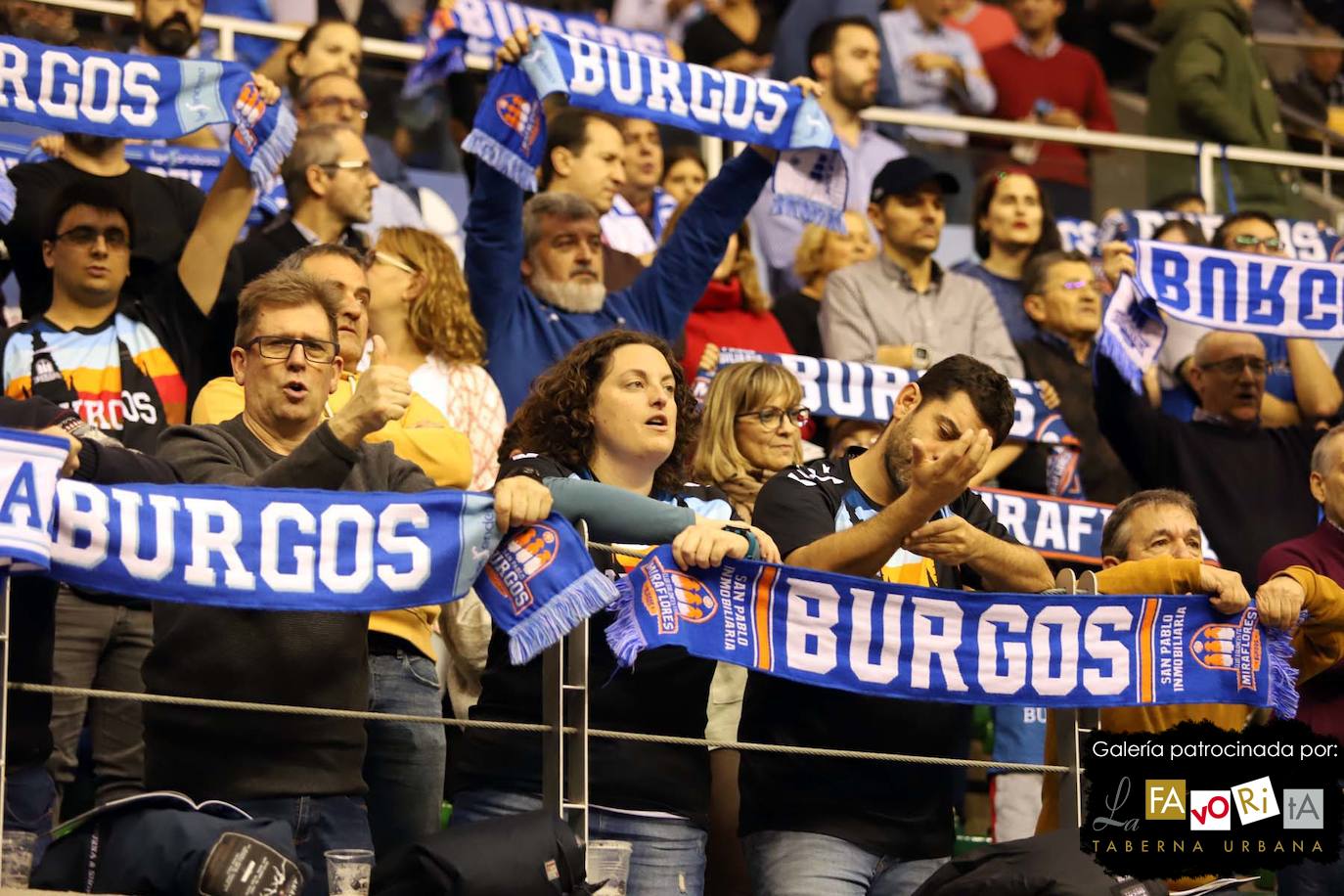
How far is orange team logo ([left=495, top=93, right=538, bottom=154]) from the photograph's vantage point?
7617mm

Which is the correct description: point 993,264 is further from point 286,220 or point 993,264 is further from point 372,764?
point 372,764

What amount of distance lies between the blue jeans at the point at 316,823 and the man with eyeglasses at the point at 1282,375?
502 centimetres

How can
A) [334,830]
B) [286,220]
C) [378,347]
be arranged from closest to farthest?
1. [334,830]
2. [378,347]
3. [286,220]

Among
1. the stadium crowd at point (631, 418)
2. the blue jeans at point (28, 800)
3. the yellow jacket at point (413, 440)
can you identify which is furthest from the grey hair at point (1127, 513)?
the blue jeans at point (28, 800)

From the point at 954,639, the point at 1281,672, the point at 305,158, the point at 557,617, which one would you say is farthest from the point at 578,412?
the point at 305,158

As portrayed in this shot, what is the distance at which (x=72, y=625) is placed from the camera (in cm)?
598

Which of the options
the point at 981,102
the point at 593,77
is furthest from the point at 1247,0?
the point at 593,77

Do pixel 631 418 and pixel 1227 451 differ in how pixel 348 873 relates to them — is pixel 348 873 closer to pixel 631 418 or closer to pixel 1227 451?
pixel 631 418

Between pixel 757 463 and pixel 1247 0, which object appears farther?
pixel 1247 0

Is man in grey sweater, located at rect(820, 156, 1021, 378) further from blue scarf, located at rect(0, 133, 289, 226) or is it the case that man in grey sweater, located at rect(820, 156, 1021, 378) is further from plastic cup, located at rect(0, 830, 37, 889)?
plastic cup, located at rect(0, 830, 37, 889)

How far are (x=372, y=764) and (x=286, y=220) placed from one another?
2.90 metres

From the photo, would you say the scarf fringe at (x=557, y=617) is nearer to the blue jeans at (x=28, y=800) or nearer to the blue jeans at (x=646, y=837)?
the blue jeans at (x=646, y=837)

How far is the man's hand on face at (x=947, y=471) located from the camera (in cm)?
514

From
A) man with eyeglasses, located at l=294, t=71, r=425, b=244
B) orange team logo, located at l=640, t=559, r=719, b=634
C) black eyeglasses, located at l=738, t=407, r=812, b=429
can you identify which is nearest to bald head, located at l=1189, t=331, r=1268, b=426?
black eyeglasses, located at l=738, t=407, r=812, b=429
